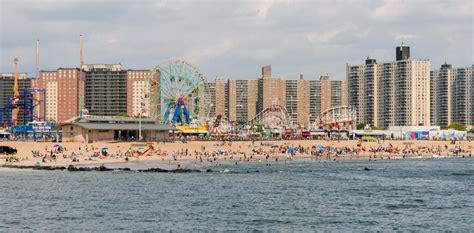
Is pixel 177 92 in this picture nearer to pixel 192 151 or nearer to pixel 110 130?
pixel 110 130

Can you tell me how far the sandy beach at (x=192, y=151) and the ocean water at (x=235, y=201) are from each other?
16.7 m

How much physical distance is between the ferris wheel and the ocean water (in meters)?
66.5

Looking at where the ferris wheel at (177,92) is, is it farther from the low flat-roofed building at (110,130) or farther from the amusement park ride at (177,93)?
the low flat-roofed building at (110,130)

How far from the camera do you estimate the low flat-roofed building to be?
398 feet

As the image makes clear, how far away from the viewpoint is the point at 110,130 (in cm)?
12481

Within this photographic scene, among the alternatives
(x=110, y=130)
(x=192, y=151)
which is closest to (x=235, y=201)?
(x=192, y=151)

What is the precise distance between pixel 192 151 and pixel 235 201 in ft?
209

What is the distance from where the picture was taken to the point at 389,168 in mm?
97312

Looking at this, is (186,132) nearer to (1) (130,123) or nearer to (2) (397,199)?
(1) (130,123)

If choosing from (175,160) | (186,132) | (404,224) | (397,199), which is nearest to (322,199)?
(397,199)

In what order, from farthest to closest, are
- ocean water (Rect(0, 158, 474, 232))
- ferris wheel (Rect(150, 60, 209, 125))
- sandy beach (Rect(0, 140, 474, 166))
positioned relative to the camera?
1. ferris wheel (Rect(150, 60, 209, 125))
2. sandy beach (Rect(0, 140, 474, 166))
3. ocean water (Rect(0, 158, 474, 232))

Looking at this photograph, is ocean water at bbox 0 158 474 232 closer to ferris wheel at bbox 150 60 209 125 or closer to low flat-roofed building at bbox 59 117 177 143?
low flat-roofed building at bbox 59 117 177 143

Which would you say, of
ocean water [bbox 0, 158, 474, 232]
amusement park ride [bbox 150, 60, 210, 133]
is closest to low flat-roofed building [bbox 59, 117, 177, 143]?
amusement park ride [bbox 150, 60, 210, 133]

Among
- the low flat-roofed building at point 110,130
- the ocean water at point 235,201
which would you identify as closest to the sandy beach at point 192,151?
the low flat-roofed building at point 110,130
